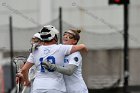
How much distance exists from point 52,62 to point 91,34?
9219 millimetres

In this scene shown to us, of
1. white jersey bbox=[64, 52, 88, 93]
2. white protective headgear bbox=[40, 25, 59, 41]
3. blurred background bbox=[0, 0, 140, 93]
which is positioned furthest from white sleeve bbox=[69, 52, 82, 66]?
blurred background bbox=[0, 0, 140, 93]

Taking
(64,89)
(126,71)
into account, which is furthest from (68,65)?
(126,71)

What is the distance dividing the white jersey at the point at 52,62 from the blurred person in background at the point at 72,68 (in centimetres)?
10

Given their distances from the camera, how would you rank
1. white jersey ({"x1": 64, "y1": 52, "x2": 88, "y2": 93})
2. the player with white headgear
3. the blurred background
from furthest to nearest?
the blurred background, white jersey ({"x1": 64, "y1": 52, "x2": 88, "y2": 93}), the player with white headgear

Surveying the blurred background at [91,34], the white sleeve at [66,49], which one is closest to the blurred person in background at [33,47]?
the white sleeve at [66,49]

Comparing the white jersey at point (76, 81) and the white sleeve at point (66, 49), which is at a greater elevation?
the white sleeve at point (66, 49)

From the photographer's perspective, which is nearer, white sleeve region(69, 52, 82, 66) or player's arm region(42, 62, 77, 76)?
player's arm region(42, 62, 77, 76)

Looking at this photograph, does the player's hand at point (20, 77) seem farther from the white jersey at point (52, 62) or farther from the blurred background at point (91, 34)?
the blurred background at point (91, 34)

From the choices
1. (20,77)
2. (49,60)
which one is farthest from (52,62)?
(20,77)

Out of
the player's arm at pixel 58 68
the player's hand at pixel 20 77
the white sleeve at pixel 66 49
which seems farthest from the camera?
the player's hand at pixel 20 77

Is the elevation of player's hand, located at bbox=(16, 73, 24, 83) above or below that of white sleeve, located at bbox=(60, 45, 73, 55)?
below

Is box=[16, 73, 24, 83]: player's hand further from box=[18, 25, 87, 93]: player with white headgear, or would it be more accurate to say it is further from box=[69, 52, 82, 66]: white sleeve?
box=[69, 52, 82, 66]: white sleeve

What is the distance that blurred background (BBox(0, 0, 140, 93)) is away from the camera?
15844 mm

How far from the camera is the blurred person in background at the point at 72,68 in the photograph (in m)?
6.77
